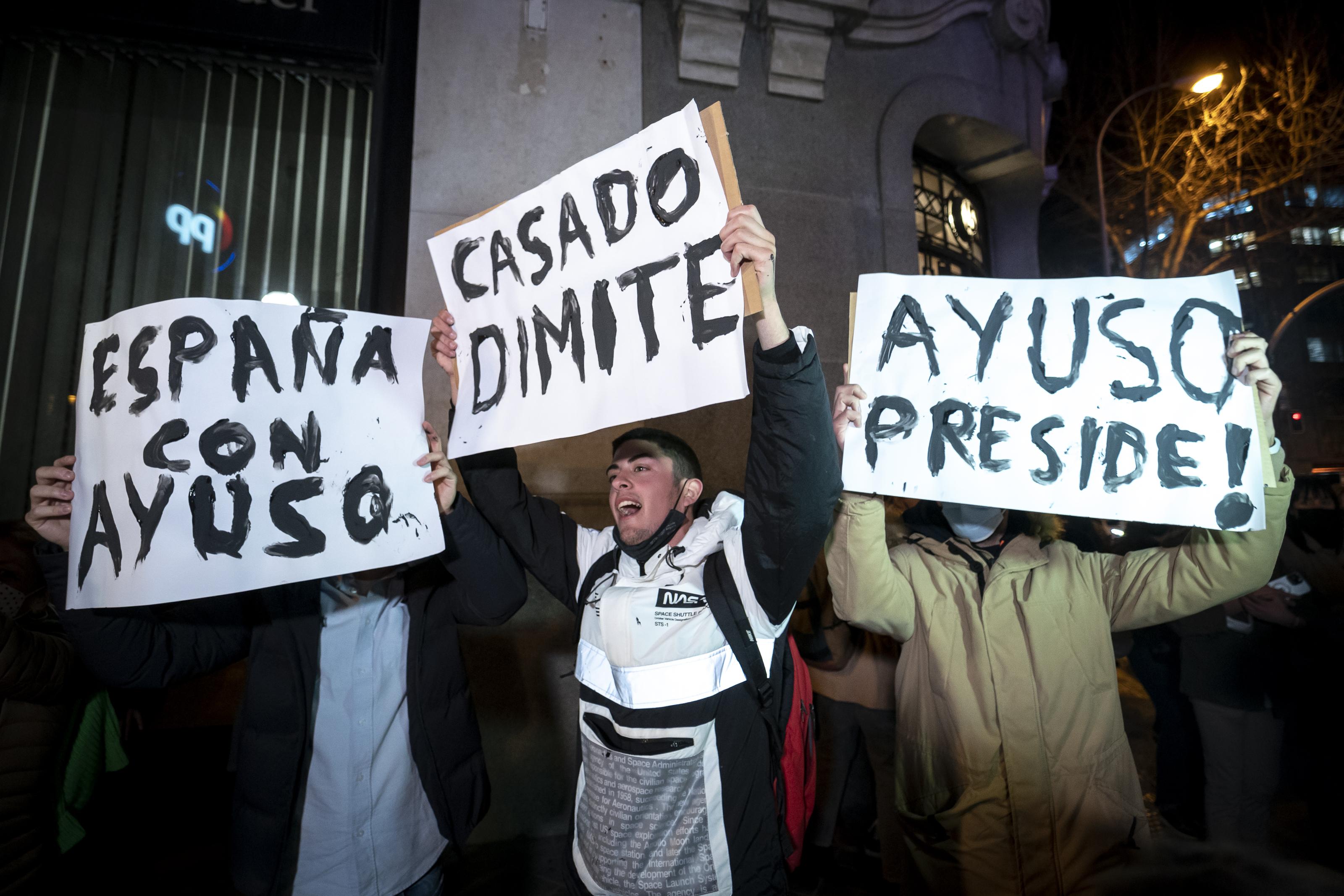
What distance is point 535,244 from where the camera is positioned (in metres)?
1.86

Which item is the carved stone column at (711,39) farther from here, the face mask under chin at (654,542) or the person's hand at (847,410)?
the face mask under chin at (654,542)

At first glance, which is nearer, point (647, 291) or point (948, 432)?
point (647, 291)

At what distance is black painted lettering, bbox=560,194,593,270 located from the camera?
1.76 meters

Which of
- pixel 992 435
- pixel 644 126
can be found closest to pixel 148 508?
pixel 992 435

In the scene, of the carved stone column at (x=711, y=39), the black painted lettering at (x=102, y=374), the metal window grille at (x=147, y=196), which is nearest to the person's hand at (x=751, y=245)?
the black painted lettering at (x=102, y=374)

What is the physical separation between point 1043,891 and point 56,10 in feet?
17.7

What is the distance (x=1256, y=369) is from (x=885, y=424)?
859mm

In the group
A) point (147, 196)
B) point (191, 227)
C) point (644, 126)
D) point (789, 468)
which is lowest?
point (789, 468)

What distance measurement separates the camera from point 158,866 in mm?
3129

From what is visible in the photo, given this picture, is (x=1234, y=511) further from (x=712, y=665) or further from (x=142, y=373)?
(x=142, y=373)

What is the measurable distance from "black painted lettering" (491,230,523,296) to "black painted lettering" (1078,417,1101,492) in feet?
5.02

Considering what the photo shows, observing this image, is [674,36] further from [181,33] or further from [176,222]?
[176,222]

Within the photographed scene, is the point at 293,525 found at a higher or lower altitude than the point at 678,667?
higher

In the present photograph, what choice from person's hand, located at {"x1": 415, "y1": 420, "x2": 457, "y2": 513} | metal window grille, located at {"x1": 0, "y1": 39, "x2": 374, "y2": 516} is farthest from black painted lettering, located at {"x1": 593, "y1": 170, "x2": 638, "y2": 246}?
metal window grille, located at {"x1": 0, "y1": 39, "x2": 374, "y2": 516}
